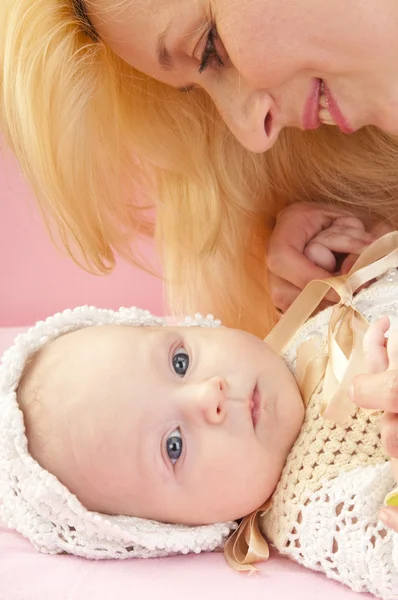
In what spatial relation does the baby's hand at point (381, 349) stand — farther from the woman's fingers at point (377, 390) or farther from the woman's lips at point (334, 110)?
the woman's lips at point (334, 110)

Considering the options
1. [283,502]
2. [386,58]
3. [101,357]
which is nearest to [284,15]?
[386,58]

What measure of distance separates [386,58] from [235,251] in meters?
0.59

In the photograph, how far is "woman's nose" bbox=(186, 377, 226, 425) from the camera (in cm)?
108

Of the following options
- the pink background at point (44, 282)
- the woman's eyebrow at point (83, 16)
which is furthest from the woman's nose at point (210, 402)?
the pink background at point (44, 282)

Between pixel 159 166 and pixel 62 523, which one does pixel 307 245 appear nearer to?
pixel 159 166

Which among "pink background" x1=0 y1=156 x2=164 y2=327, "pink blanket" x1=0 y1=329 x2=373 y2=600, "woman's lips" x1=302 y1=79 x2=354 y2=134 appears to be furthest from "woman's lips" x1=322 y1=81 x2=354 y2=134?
"pink background" x1=0 y1=156 x2=164 y2=327

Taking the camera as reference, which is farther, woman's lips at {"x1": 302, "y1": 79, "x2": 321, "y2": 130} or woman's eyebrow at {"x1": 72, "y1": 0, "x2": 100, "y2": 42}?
woman's eyebrow at {"x1": 72, "y1": 0, "x2": 100, "y2": 42}

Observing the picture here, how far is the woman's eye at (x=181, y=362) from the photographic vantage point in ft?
3.82

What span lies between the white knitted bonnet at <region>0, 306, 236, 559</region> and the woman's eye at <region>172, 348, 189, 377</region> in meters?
0.20

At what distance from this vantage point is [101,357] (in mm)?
1153

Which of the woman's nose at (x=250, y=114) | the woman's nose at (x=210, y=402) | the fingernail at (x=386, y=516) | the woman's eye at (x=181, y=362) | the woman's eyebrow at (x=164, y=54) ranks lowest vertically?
the fingernail at (x=386, y=516)

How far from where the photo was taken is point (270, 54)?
43.3 inches

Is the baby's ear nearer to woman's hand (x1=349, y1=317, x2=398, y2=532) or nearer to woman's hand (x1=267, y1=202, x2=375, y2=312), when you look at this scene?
woman's hand (x1=349, y1=317, x2=398, y2=532)

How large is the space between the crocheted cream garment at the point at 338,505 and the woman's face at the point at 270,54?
0.38 metres
